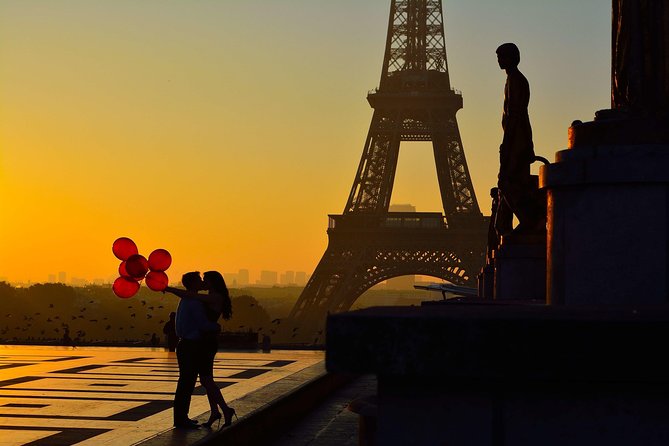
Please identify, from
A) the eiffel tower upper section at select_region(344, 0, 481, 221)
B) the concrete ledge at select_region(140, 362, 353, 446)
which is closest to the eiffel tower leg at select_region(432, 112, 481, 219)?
the eiffel tower upper section at select_region(344, 0, 481, 221)

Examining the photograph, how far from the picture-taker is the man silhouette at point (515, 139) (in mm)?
10047

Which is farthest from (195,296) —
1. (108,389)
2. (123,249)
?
(108,389)

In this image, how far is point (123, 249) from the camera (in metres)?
10.1

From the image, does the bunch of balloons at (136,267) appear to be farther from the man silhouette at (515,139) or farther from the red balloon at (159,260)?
the man silhouette at (515,139)

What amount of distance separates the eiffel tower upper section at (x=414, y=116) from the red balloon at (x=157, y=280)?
63.5 meters

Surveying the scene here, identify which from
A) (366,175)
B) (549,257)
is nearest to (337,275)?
(366,175)

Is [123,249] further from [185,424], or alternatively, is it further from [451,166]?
[451,166]

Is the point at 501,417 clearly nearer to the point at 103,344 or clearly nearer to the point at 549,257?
the point at 549,257

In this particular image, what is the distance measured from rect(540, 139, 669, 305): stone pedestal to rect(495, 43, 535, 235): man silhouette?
514 cm

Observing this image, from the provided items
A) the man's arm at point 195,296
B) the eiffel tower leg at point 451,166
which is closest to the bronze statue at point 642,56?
the man's arm at point 195,296

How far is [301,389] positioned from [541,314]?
1230 centimetres

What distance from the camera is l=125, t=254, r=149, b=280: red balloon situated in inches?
383

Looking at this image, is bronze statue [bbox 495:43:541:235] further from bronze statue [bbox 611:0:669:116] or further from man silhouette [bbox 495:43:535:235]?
bronze statue [bbox 611:0:669:116]

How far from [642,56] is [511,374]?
10.8 feet
